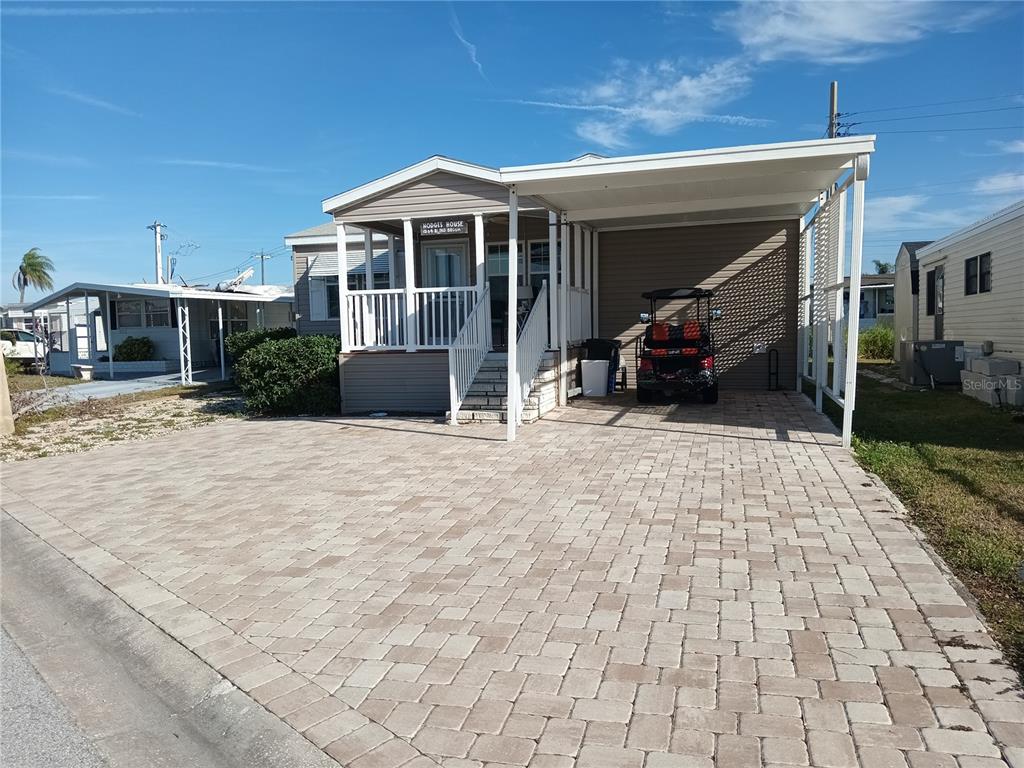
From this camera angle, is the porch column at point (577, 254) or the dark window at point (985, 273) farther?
the porch column at point (577, 254)

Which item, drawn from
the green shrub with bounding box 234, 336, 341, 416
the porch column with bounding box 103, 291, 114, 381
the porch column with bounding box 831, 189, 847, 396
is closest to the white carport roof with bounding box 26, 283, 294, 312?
the porch column with bounding box 103, 291, 114, 381

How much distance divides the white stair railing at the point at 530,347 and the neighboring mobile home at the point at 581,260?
1.6 inches

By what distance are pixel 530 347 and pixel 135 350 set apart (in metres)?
19.2

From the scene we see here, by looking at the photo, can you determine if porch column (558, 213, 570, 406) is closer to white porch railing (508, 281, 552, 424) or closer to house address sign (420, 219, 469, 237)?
white porch railing (508, 281, 552, 424)

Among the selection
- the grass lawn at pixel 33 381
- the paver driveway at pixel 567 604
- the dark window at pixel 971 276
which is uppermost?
the dark window at pixel 971 276

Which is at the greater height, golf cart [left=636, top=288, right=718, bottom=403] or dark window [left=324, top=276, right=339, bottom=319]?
dark window [left=324, top=276, right=339, bottom=319]

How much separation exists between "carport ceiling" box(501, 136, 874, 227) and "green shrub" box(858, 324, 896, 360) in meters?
13.3

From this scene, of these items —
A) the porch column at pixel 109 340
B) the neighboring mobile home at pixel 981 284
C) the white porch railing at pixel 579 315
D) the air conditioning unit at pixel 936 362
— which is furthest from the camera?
the porch column at pixel 109 340

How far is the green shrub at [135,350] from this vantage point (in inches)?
988

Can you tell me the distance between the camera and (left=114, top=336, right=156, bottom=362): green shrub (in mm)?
25094

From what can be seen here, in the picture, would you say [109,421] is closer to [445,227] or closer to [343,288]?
[343,288]

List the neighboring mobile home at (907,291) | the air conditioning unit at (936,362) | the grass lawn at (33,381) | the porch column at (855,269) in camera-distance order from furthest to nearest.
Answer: the grass lawn at (33,381) → the neighboring mobile home at (907,291) → the air conditioning unit at (936,362) → the porch column at (855,269)

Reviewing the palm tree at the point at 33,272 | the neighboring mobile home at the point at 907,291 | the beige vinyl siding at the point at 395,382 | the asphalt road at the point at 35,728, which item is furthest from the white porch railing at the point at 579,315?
the palm tree at the point at 33,272

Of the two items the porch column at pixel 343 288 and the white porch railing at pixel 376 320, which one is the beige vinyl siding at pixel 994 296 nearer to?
the white porch railing at pixel 376 320
